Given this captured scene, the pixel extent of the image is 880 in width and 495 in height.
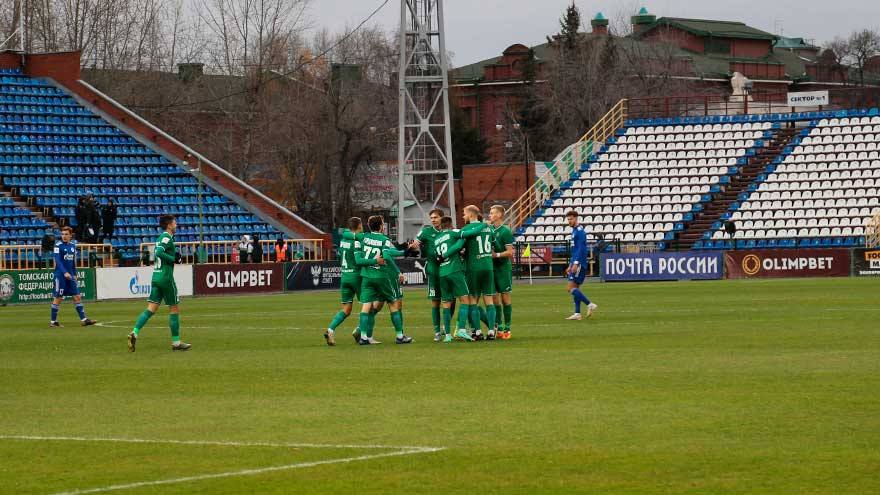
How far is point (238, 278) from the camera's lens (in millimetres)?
46125

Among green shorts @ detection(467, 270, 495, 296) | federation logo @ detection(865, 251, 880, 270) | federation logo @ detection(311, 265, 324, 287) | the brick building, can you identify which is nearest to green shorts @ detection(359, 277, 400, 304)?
green shorts @ detection(467, 270, 495, 296)

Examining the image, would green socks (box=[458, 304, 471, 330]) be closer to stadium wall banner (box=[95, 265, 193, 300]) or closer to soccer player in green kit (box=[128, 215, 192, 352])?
soccer player in green kit (box=[128, 215, 192, 352])

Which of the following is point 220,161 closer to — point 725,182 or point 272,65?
point 272,65

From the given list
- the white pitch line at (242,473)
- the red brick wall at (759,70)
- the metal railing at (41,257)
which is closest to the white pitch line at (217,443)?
the white pitch line at (242,473)

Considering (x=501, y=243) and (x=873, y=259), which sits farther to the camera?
(x=873, y=259)

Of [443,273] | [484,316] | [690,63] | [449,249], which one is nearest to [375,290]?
[443,273]

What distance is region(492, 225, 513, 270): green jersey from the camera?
22.3 m

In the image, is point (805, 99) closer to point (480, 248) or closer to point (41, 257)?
point (41, 257)

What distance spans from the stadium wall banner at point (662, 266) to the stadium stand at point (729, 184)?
7.24 meters

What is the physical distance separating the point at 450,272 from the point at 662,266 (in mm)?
28417

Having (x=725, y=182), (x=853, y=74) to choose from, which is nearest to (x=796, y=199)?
(x=725, y=182)

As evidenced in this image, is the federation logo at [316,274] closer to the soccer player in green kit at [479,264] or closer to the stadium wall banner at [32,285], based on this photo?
the stadium wall banner at [32,285]

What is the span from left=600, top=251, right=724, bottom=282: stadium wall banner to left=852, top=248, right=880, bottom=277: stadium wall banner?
15.5 ft

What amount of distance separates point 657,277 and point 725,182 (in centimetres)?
A: 1358
